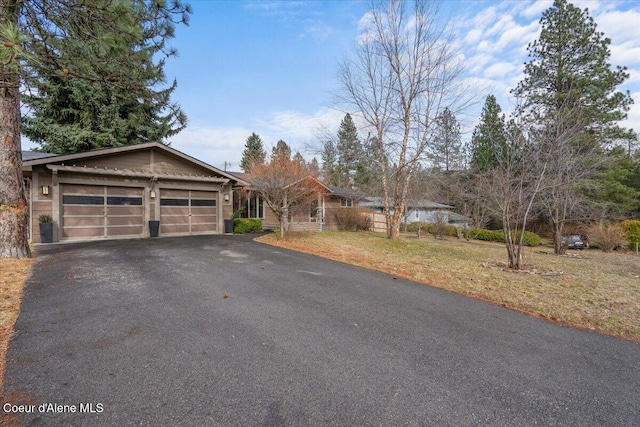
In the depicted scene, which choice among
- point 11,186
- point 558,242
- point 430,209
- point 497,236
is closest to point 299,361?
point 11,186

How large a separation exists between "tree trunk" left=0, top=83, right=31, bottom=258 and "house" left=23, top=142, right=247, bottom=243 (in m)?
3.02

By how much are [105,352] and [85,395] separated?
71 cm

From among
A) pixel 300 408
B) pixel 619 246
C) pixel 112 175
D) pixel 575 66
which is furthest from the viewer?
pixel 575 66

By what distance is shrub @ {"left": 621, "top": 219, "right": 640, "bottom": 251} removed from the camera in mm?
15633

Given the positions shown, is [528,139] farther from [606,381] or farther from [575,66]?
[575,66]

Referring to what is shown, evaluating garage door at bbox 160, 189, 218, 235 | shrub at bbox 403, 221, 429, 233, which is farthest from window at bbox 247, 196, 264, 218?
shrub at bbox 403, 221, 429, 233

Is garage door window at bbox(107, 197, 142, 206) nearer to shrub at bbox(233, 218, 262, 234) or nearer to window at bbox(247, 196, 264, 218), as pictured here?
shrub at bbox(233, 218, 262, 234)

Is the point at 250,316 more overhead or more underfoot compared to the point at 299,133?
more underfoot

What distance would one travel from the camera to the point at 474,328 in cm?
379

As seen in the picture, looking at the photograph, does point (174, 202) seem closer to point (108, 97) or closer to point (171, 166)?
point (171, 166)

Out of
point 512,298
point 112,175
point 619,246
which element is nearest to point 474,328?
point 512,298

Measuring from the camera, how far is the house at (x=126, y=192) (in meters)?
10.3

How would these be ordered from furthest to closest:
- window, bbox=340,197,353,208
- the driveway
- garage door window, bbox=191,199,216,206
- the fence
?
the fence
window, bbox=340,197,353,208
garage door window, bbox=191,199,216,206
the driveway

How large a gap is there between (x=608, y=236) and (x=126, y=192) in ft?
74.4
